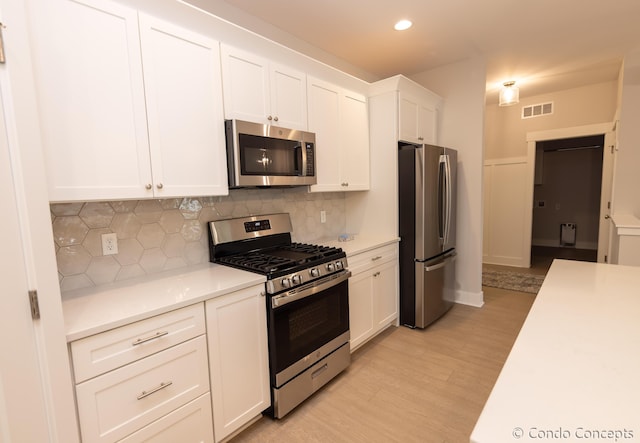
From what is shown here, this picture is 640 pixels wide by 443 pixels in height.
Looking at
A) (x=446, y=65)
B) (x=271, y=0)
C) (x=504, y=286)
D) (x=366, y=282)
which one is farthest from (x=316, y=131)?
(x=504, y=286)

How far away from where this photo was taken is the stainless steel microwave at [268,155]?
6.51ft

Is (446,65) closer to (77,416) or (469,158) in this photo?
(469,158)

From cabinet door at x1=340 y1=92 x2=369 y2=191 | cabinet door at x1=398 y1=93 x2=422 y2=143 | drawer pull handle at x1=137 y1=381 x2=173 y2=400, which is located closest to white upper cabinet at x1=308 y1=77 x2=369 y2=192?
cabinet door at x1=340 y1=92 x2=369 y2=191

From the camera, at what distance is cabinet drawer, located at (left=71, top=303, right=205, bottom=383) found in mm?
1222

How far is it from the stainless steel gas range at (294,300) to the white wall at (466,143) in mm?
2049

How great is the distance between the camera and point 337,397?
7.22 ft

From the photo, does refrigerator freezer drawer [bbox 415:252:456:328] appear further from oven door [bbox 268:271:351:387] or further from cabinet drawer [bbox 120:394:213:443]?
cabinet drawer [bbox 120:394:213:443]

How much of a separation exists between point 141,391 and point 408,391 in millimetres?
1722

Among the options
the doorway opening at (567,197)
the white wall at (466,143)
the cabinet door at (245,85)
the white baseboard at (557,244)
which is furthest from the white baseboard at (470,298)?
the white baseboard at (557,244)

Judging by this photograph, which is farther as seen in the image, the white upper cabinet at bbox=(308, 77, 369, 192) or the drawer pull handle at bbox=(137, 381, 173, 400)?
the white upper cabinet at bbox=(308, 77, 369, 192)

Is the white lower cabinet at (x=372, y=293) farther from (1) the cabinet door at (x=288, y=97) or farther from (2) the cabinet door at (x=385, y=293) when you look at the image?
(1) the cabinet door at (x=288, y=97)

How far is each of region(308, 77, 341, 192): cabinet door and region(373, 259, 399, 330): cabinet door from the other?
3.01ft

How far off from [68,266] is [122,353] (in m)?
0.68

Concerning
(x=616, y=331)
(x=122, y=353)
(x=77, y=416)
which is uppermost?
(x=616, y=331)
